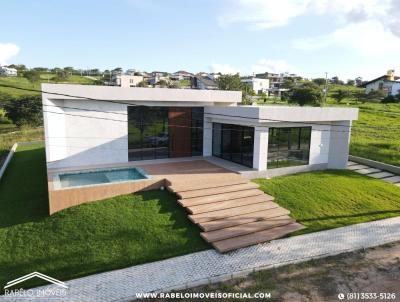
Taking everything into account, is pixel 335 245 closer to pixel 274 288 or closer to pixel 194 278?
pixel 274 288

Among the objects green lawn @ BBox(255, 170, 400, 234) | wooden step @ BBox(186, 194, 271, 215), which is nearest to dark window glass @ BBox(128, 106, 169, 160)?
green lawn @ BBox(255, 170, 400, 234)

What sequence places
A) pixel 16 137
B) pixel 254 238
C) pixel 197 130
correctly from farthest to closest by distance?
pixel 16 137 < pixel 197 130 < pixel 254 238

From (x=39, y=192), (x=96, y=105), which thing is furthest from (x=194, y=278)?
(x=96, y=105)

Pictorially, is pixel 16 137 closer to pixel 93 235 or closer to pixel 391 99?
pixel 93 235

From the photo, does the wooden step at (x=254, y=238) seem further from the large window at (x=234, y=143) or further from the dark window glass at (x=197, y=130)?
the dark window glass at (x=197, y=130)

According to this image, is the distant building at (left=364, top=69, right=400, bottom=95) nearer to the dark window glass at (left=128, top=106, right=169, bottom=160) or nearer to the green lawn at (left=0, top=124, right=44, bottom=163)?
the dark window glass at (left=128, top=106, right=169, bottom=160)

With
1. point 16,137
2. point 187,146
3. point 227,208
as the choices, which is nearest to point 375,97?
point 187,146

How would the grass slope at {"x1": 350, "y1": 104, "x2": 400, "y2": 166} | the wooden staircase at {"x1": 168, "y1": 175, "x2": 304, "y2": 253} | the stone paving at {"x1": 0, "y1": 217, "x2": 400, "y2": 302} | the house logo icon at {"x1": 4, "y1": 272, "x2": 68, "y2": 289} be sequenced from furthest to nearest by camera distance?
the grass slope at {"x1": 350, "y1": 104, "x2": 400, "y2": 166}
the wooden staircase at {"x1": 168, "y1": 175, "x2": 304, "y2": 253}
the house logo icon at {"x1": 4, "y1": 272, "x2": 68, "y2": 289}
the stone paving at {"x1": 0, "y1": 217, "x2": 400, "y2": 302}

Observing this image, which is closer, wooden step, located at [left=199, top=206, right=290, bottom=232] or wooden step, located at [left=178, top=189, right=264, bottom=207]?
wooden step, located at [left=199, top=206, right=290, bottom=232]
